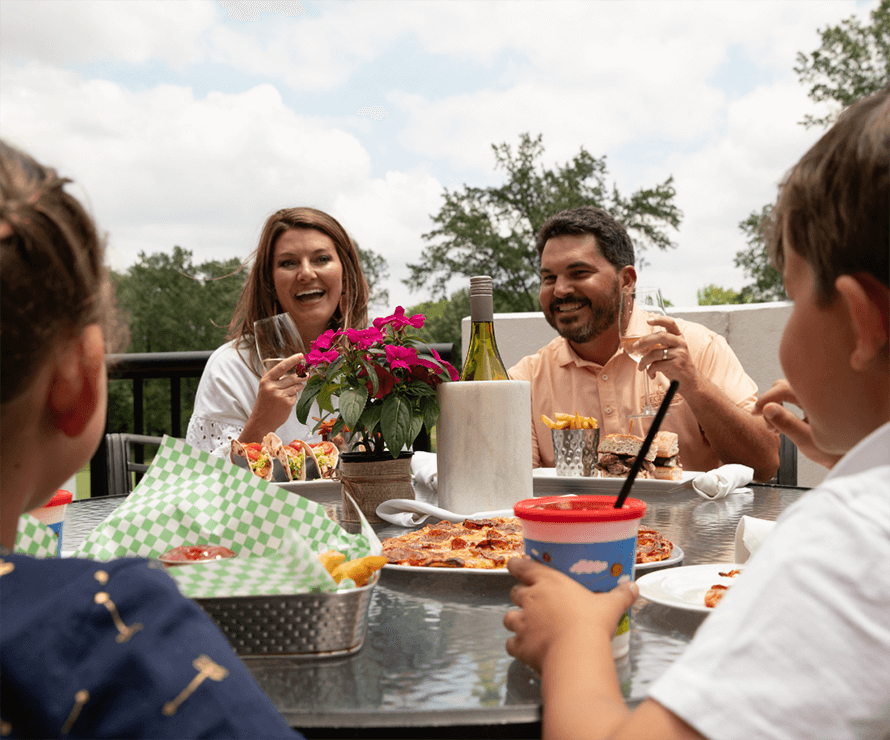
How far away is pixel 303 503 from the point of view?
3.03 feet

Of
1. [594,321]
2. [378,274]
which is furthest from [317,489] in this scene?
[378,274]

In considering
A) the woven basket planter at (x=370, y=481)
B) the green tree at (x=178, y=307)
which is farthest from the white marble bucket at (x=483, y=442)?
the green tree at (x=178, y=307)

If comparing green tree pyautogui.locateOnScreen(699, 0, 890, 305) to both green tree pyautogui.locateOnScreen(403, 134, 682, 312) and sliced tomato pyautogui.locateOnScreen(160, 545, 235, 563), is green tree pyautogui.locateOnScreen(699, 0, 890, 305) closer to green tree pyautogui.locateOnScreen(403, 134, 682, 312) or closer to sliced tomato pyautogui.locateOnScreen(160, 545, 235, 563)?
green tree pyautogui.locateOnScreen(403, 134, 682, 312)

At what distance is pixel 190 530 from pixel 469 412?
0.66 meters

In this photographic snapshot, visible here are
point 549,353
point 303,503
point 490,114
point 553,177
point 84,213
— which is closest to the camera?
point 84,213

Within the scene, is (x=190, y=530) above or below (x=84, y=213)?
below

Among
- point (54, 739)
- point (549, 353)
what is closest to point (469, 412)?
point (54, 739)

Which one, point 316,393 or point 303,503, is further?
point 316,393

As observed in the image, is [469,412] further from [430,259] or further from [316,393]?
[430,259]

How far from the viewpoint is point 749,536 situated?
3.13ft

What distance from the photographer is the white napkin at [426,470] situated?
177cm

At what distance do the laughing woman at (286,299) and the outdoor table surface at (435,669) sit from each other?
1854 millimetres

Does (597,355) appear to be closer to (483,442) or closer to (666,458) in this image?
(666,458)

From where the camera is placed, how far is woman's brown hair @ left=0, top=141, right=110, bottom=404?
0.55m
